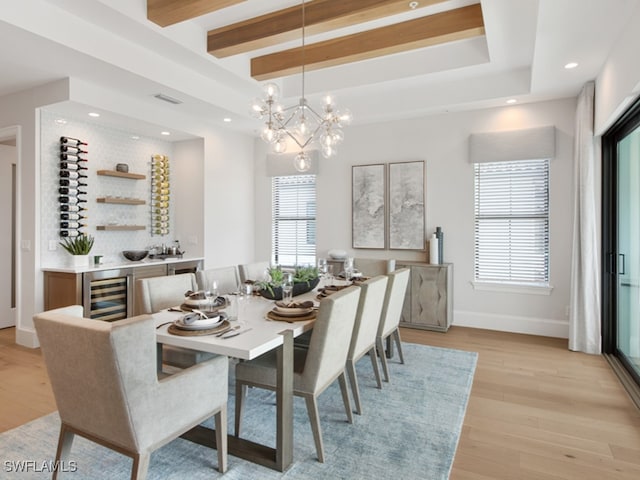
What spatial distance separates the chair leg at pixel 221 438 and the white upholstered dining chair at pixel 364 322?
94 cm

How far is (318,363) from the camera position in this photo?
7.02 feet

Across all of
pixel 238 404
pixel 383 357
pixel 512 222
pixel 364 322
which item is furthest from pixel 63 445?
pixel 512 222

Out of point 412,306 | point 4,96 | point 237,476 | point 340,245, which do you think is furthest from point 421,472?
point 4,96

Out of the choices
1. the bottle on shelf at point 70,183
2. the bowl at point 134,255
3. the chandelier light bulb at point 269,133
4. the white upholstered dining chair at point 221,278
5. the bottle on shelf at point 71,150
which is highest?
the bottle on shelf at point 71,150

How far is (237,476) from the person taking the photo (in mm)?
2053

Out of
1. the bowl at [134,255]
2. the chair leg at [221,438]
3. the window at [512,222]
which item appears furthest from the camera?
the bowl at [134,255]

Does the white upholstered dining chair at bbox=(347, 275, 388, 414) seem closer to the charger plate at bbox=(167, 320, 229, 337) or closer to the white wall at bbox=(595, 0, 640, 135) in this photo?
the charger plate at bbox=(167, 320, 229, 337)

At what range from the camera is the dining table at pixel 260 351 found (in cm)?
194

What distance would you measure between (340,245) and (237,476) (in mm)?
4017

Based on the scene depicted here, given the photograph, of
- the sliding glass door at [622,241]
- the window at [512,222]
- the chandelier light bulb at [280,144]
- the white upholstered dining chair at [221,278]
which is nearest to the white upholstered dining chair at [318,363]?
the white upholstered dining chair at [221,278]

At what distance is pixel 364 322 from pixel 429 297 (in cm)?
236

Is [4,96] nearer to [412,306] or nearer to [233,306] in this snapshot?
[233,306]

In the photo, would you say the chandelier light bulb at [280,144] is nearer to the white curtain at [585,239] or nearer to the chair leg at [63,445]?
the chair leg at [63,445]

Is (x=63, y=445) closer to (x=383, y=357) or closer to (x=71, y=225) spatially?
(x=383, y=357)
